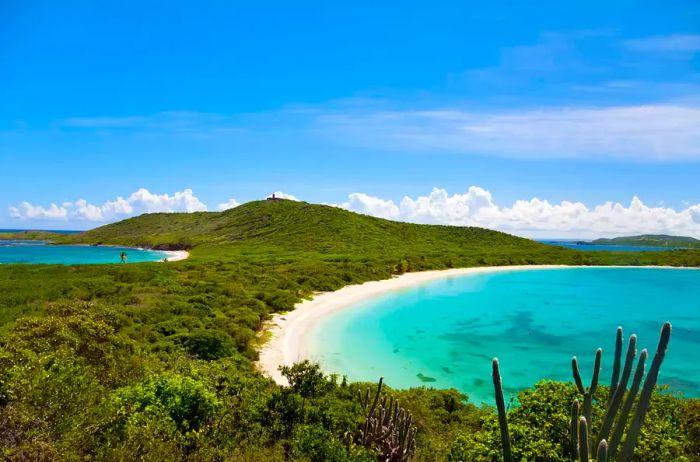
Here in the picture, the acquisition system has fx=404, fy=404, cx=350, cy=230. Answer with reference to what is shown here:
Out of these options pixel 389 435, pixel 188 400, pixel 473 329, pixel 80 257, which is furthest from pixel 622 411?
A: pixel 80 257

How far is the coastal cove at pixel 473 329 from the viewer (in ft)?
94.3

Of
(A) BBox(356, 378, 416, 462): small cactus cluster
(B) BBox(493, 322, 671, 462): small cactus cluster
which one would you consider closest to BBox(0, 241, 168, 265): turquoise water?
(A) BBox(356, 378, 416, 462): small cactus cluster

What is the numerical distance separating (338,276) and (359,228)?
263 ft

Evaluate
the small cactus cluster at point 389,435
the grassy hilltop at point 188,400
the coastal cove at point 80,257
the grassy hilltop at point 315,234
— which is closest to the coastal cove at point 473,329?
the grassy hilltop at point 188,400

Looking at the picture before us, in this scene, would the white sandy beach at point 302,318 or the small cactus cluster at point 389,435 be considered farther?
the white sandy beach at point 302,318

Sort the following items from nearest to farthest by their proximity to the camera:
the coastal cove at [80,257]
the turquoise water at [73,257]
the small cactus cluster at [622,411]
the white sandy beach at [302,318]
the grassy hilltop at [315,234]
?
the small cactus cluster at [622,411]
the white sandy beach at [302,318]
the coastal cove at [80,257]
the turquoise water at [73,257]
the grassy hilltop at [315,234]

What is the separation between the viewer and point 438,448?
14906 millimetres

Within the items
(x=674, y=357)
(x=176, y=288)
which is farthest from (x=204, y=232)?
(x=674, y=357)

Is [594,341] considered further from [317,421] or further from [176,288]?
[176,288]

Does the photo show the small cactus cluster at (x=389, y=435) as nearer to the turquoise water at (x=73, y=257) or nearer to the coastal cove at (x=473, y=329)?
the coastal cove at (x=473, y=329)

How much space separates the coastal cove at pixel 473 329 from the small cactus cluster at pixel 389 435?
1104 centimetres

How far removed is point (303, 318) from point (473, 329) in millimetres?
18072

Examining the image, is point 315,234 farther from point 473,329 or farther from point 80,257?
point 473,329

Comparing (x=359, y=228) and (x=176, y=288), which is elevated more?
(x=359, y=228)
